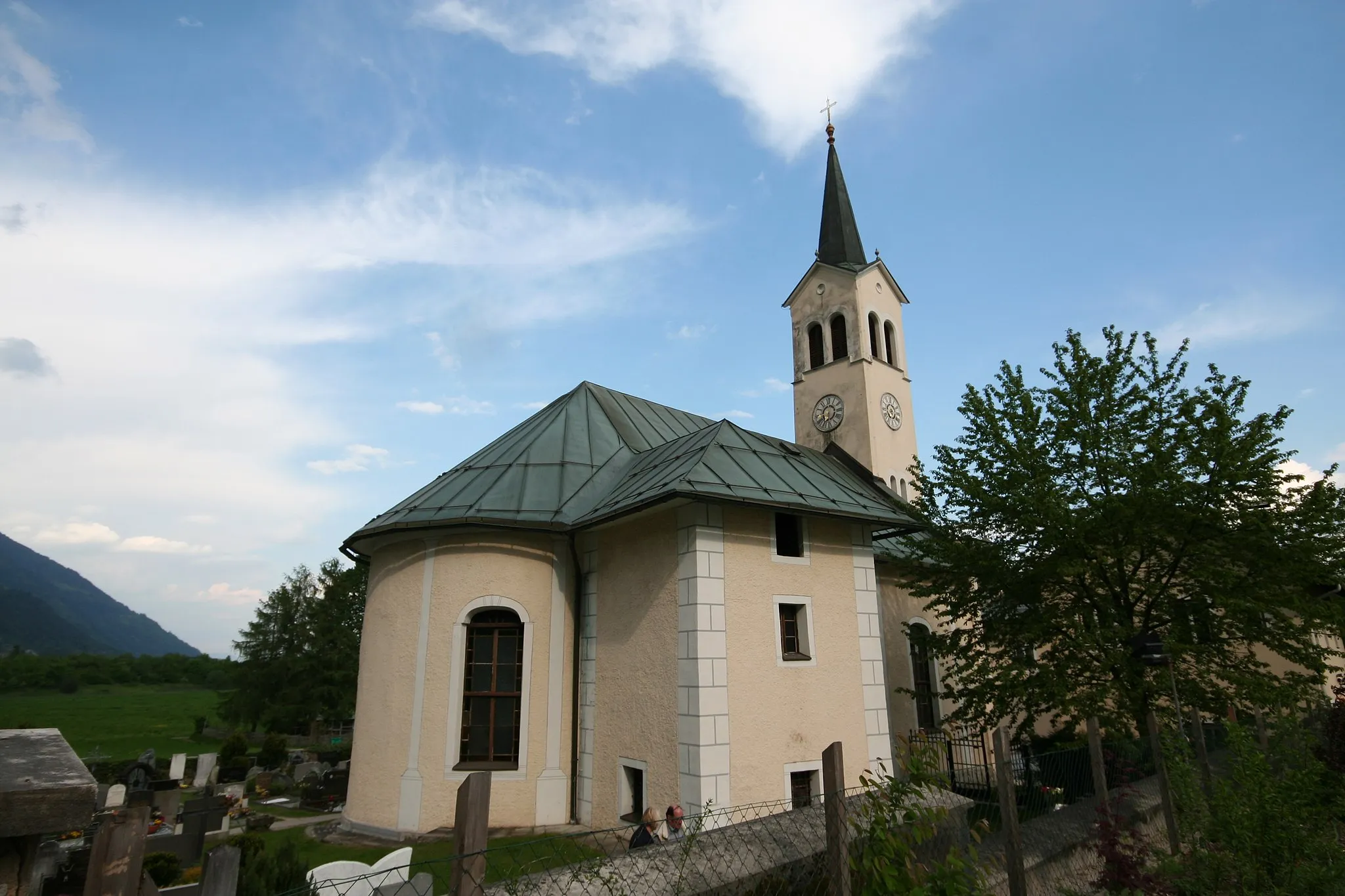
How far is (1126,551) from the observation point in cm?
1114

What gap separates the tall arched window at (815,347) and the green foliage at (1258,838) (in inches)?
668

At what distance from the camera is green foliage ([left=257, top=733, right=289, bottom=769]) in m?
25.5

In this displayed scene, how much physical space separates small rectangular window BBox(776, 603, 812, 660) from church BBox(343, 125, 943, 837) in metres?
0.04

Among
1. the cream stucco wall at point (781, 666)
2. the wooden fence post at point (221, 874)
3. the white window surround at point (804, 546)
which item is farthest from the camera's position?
the white window surround at point (804, 546)

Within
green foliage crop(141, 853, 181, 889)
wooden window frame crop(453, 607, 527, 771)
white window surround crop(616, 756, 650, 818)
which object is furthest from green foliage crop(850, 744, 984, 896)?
green foliage crop(141, 853, 181, 889)

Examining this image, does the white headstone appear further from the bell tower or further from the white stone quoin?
the bell tower

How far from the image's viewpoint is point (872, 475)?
20359 mm

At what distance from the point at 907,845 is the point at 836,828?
0.37 metres

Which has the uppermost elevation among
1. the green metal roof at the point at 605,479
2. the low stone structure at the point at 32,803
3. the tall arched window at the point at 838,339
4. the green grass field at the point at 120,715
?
the tall arched window at the point at 838,339

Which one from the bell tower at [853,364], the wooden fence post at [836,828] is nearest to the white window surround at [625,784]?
the wooden fence post at [836,828]

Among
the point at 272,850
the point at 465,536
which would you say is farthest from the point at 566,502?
the point at 272,850

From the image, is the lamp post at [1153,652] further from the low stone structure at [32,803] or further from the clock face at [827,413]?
the clock face at [827,413]

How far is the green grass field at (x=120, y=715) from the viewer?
140 feet

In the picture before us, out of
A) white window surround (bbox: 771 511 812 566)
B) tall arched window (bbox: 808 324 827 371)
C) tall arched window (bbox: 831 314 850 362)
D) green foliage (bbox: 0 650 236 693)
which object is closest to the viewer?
white window surround (bbox: 771 511 812 566)
